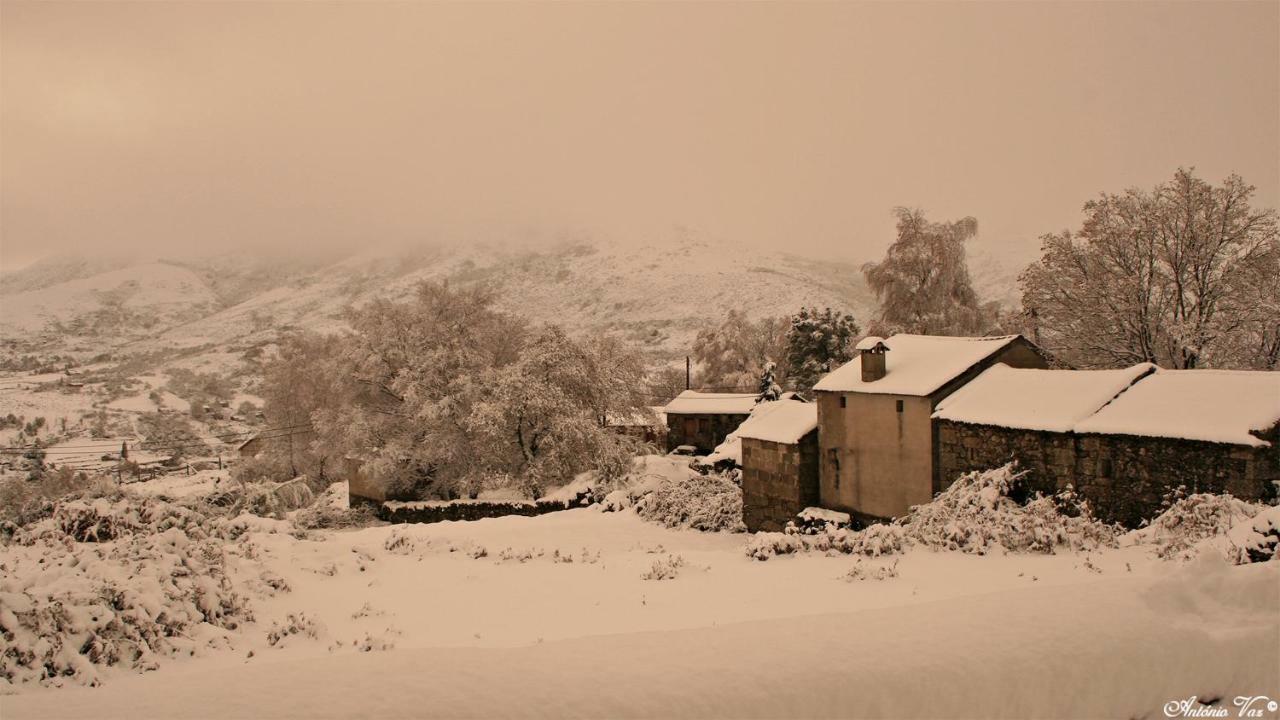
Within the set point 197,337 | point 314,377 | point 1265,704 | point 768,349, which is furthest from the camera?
point 197,337

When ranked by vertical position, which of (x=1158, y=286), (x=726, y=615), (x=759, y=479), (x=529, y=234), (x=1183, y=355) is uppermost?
(x=529, y=234)

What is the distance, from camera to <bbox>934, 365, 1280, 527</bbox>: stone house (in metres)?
11.6

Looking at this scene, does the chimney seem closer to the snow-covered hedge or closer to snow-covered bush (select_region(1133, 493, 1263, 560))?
the snow-covered hedge

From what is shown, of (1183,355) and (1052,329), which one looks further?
(1052,329)

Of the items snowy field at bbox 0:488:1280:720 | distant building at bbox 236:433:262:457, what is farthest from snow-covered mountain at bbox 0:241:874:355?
snowy field at bbox 0:488:1280:720

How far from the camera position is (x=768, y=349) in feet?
185

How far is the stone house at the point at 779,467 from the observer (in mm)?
20312

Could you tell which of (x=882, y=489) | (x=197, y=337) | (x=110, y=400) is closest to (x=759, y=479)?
(x=882, y=489)

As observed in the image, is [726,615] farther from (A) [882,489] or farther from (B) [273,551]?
(A) [882,489]

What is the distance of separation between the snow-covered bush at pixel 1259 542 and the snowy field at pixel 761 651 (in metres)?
0.54

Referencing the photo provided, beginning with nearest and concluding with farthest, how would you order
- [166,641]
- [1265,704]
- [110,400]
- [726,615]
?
[1265,704] → [166,641] → [726,615] → [110,400]

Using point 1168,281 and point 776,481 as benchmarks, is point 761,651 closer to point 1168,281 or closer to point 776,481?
point 776,481

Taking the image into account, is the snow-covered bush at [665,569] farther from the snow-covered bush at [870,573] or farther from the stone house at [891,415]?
the stone house at [891,415]

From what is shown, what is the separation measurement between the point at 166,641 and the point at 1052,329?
26.7 metres
